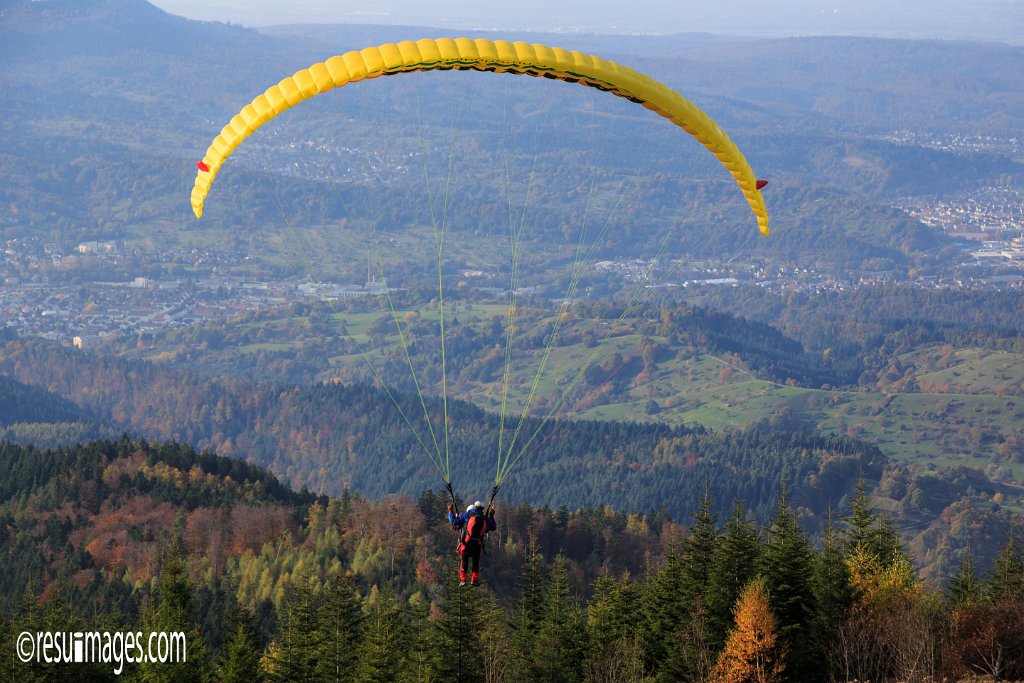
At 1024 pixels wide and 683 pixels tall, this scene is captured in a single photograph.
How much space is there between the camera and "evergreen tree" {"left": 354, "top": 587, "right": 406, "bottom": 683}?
47594 mm

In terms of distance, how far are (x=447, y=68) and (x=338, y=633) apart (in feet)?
77.3

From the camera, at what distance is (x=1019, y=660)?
142 feet

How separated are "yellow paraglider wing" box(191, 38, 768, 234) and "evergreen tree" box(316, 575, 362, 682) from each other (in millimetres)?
19778

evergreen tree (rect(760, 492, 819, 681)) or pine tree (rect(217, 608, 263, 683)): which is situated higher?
evergreen tree (rect(760, 492, 819, 681))

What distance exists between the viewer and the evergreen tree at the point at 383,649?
4759cm

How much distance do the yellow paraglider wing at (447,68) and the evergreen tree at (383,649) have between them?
17997mm

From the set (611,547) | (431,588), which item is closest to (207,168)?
(431,588)

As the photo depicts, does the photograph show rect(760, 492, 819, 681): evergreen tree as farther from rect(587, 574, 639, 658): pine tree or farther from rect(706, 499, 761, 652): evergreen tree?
rect(587, 574, 639, 658): pine tree

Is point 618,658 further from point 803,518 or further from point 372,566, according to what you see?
point 803,518

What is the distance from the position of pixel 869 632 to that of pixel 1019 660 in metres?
5.45

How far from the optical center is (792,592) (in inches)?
1925

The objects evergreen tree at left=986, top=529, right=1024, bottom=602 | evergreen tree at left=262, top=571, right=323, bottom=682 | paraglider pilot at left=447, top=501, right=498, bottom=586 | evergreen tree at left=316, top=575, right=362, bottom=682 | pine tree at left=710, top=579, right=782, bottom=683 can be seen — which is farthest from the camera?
evergreen tree at left=986, top=529, right=1024, bottom=602

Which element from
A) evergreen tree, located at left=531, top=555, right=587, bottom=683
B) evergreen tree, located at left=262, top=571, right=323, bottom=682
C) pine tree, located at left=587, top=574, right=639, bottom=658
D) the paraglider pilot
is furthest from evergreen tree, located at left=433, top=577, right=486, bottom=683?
the paraglider pilot

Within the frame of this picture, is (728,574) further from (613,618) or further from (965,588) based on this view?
(965,588)
